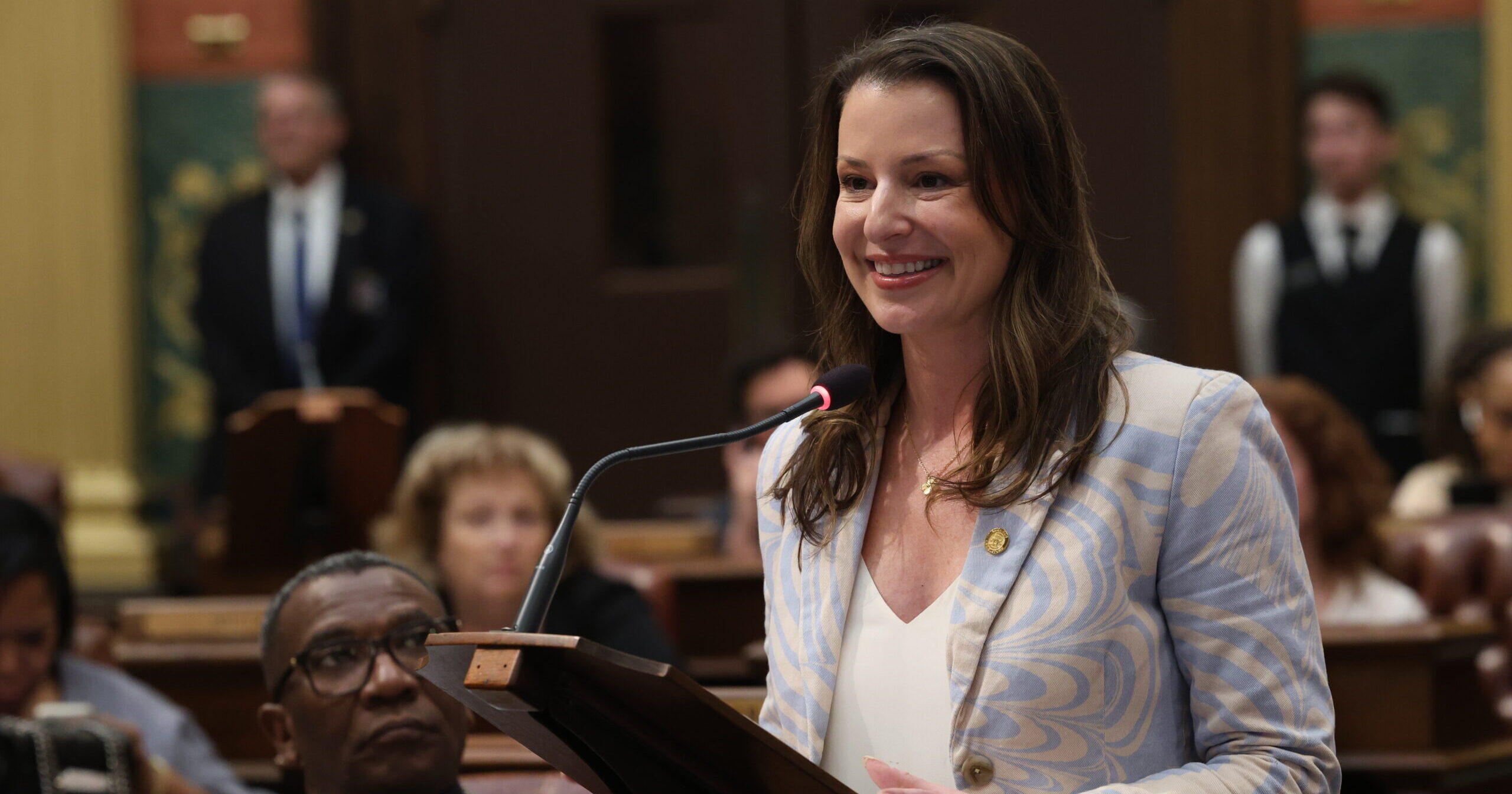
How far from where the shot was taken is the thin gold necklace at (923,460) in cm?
165

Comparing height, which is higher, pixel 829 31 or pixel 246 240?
pixel 829 31

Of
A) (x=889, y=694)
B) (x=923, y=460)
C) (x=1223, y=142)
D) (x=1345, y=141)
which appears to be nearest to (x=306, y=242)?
(x=1223, y=142)

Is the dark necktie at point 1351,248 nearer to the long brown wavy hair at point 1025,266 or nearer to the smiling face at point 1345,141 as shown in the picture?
the smiling face at point 1345,141

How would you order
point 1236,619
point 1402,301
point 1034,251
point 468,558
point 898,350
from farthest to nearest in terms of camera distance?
point 1402,301 → point 468,558 → point 898,350 → point 1034,251 → point 1236,619

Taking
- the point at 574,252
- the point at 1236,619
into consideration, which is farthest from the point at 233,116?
the point at 1236,619

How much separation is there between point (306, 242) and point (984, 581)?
14.4 ft

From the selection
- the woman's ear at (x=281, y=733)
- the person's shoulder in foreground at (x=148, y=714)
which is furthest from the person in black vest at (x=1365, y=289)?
the woman's ear at (x=281, y=733)

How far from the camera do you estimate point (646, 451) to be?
1.57 meters

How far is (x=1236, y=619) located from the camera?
1.51 metres

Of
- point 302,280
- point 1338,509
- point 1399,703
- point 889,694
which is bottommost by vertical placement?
point 1399,703

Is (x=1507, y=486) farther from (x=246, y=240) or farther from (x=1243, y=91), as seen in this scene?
(x=246, y=240)

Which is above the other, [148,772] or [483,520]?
[483,520]

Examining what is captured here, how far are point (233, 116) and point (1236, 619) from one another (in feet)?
16.6

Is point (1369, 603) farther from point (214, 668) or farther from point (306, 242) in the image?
point (306, 242)
